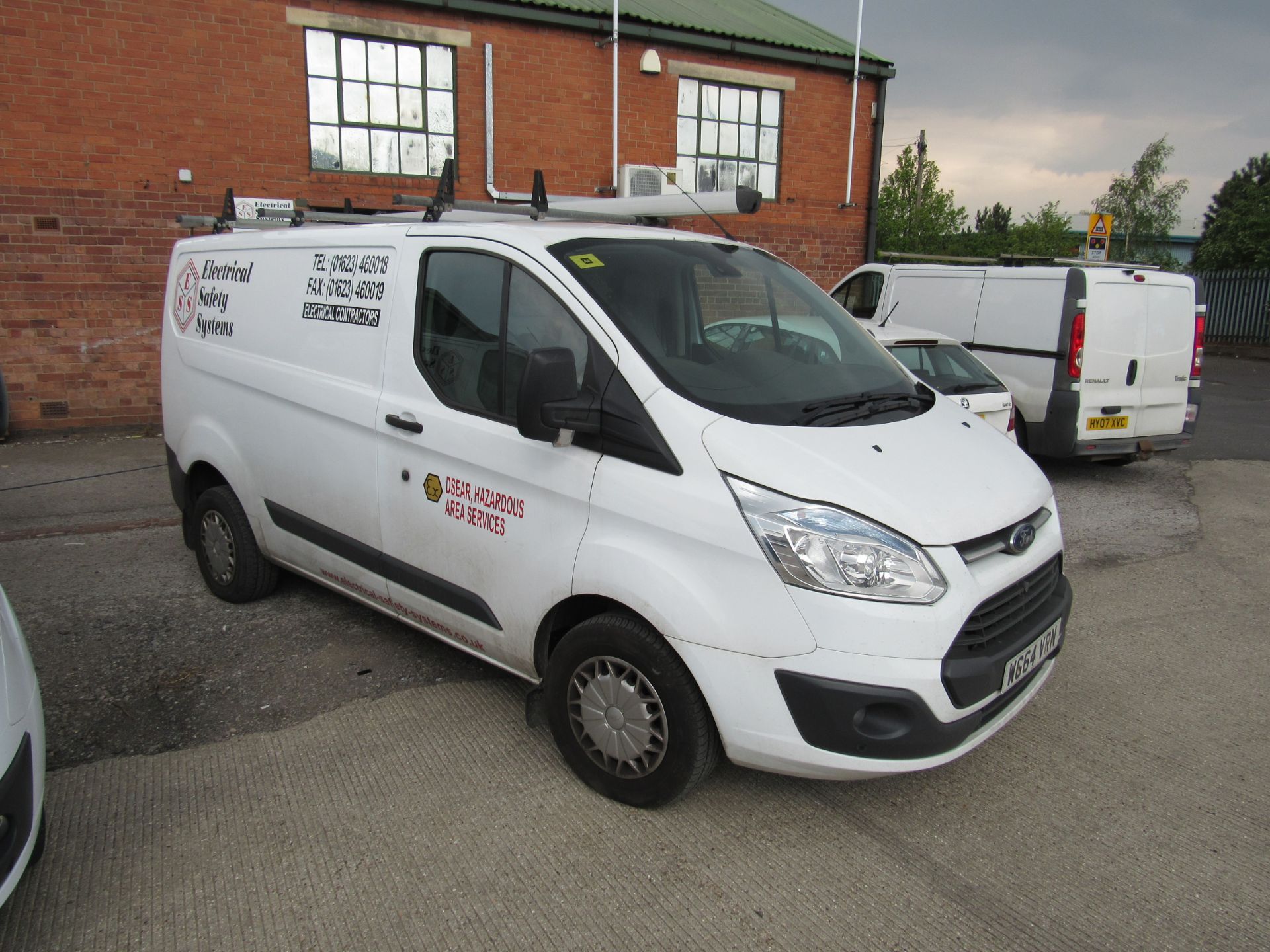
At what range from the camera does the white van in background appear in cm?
768

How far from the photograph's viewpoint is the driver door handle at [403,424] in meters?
3.47

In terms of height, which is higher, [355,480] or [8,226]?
[8,226]

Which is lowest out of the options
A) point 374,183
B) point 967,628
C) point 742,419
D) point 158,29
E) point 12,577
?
point 12,577

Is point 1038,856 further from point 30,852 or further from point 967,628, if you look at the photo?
point 30,852

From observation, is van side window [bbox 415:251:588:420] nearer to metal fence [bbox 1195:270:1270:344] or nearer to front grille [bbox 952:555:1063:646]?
front grille [bbox 952:555:1063:646]

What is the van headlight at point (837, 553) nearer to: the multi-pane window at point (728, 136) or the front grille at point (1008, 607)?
the front grille at point (1008, 607)

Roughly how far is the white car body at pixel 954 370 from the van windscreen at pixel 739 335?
10.2ft

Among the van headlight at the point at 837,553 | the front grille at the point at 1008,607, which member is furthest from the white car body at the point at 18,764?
the front grille at the point at 1008,607

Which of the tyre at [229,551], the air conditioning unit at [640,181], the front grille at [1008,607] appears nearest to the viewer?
the front grille at [1008,607]

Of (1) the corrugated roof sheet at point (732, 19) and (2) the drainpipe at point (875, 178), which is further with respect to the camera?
(2) the drainpipe at point (875, 178)

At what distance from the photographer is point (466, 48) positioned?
10852 millimetres

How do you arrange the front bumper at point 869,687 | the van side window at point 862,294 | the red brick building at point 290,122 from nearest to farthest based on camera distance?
the front bumper at point 869,687 < the red brick building at point 290,122 < the van side window at point 862,294

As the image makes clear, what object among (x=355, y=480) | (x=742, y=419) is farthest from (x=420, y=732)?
(x=742, y=419)

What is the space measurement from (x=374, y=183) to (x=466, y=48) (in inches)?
78.7
